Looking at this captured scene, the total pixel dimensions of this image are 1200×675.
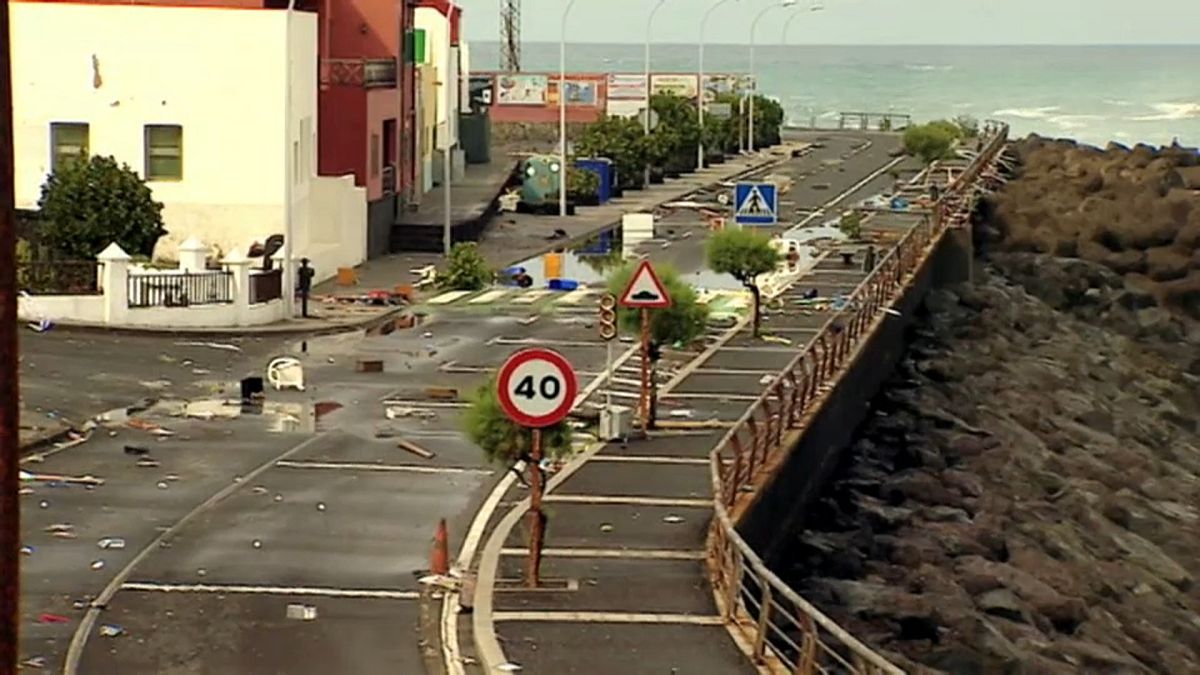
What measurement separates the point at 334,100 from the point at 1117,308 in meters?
17.9

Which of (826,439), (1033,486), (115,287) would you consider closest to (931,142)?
(115,287)

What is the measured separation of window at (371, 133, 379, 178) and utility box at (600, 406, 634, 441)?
26561 mm

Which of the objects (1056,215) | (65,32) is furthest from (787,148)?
(65,32)

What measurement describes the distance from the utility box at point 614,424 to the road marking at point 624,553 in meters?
5.74

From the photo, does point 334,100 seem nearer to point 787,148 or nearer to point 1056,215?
point 1056,215

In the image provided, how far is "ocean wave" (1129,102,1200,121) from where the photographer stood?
586 feet

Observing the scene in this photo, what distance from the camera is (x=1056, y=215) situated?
60750mm

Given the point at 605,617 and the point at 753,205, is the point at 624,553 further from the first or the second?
the point at 753,205

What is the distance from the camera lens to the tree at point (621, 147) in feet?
242

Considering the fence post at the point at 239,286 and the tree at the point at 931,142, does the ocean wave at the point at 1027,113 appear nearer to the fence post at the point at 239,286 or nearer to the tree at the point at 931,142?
the tree at the point at 931,142

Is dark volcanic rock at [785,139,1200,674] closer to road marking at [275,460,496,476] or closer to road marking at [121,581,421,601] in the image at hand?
road marking at [275,460,496,476]

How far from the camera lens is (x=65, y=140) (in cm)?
4294

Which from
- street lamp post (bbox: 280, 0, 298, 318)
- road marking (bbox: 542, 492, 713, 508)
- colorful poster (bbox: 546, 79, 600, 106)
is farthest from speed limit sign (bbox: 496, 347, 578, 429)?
colorful poster (bbox: 546, 79, 600, 106)

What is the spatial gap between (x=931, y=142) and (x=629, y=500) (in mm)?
64876
